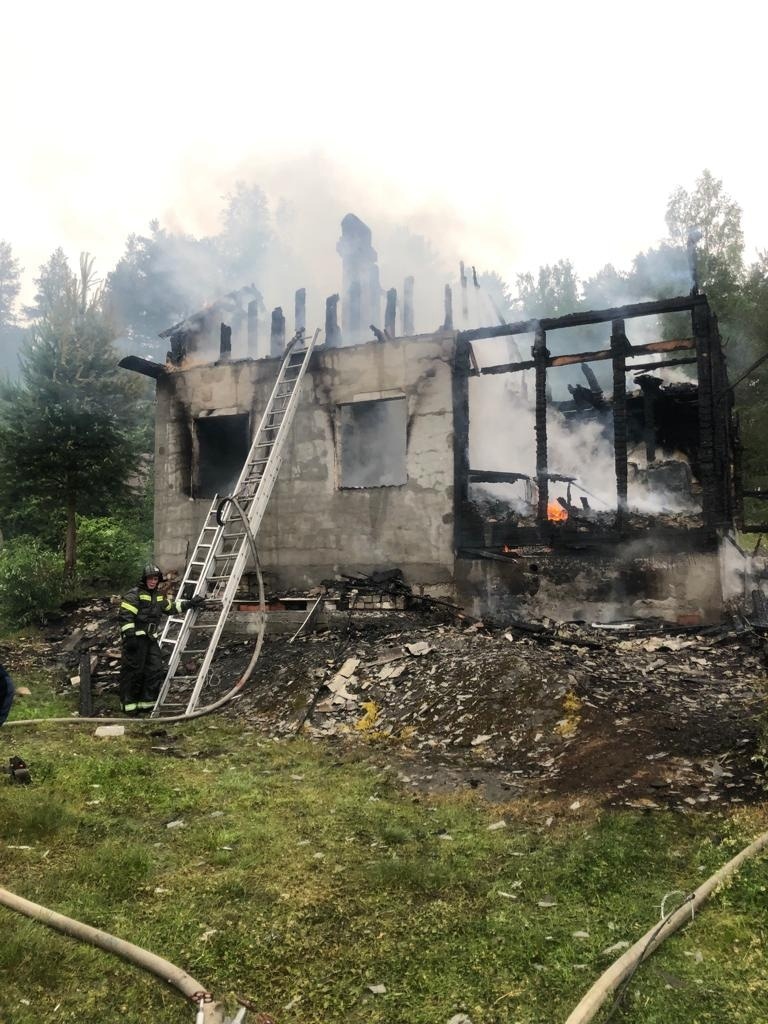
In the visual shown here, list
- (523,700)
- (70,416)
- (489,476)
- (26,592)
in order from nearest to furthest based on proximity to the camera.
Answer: (523,700), (489,476), (26,592), (70,416)

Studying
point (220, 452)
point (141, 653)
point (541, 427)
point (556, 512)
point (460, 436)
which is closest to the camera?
point (141, 653)

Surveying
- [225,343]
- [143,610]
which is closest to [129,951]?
[143,610]

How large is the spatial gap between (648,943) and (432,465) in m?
9.34

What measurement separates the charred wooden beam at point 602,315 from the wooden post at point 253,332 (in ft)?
15.0

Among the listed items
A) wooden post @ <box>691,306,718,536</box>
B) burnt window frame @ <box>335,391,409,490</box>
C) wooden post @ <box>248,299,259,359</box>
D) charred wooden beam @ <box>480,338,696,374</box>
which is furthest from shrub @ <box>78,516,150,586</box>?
wooden post @ <box>691,306,718,536</box>

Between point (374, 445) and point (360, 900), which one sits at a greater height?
point (374, 445)

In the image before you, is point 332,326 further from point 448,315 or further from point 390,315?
point 448,315

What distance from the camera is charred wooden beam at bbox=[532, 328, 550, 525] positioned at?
11656mm

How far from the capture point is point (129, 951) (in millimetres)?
3082

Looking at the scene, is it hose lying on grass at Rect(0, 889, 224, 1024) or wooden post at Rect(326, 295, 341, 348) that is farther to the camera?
wooden post at Rect(326, 295, 341, 348)

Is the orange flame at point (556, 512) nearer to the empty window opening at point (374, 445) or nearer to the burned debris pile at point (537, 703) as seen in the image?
the empty window opening at point (374, 445)

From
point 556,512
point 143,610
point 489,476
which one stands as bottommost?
point 143,610

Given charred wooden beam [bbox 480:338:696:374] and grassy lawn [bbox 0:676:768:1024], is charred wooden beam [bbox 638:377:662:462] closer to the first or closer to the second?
charred wooden beam [bbox 480:338:696:374]

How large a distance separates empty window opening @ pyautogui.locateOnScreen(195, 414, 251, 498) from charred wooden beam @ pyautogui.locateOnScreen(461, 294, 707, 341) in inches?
195
